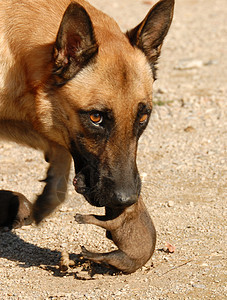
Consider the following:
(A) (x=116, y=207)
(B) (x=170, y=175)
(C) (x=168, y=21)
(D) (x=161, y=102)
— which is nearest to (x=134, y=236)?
(A) (x=116, y=207)

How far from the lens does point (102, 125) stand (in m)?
4.10

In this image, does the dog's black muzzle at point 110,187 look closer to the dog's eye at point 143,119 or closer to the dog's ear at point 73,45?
the dog's eye at point 143,119

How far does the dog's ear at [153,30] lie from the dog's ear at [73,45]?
484 mm

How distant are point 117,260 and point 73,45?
155 centimetres

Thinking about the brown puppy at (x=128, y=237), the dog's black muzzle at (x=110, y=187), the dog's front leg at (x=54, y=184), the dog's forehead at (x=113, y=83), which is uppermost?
the dog's forehead at (x=113, y=83)

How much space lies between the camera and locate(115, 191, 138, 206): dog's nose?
3.88 m

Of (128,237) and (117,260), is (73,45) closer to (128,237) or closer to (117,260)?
(128,237)

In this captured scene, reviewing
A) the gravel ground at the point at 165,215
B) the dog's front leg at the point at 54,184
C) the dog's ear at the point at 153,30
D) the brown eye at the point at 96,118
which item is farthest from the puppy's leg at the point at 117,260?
the dog's ear at the point at 153,30

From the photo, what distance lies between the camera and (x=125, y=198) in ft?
12.7

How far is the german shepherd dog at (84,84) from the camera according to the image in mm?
4051

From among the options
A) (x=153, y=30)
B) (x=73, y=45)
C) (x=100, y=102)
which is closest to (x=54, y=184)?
(x=100, y=102)

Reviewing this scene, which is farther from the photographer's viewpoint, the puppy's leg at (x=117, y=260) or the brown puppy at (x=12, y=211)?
the brown puppy at (x=12, y=211)

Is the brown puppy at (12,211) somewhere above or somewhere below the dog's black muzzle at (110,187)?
below

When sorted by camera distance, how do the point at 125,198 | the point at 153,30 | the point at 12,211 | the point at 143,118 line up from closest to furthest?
the point at 125,198
the point at 143,118
the point at 153,30
the point at 12,211
